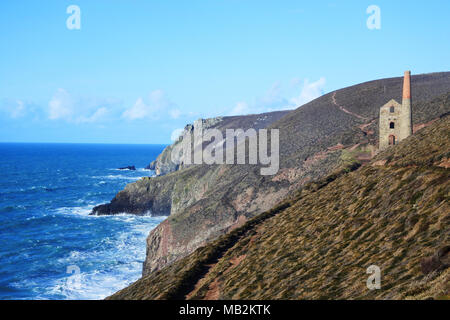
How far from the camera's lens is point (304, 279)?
16109mm

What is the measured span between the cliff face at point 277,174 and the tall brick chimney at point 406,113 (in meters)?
5.10

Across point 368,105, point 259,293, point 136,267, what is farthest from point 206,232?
point 368,105

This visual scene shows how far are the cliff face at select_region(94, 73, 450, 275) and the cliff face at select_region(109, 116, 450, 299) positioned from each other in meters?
12.6

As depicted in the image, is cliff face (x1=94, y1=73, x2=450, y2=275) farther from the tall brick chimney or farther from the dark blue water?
the tall brick chimney

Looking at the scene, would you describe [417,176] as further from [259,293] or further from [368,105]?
[368,105]

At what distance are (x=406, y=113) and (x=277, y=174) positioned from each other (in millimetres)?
19397

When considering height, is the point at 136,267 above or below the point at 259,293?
below

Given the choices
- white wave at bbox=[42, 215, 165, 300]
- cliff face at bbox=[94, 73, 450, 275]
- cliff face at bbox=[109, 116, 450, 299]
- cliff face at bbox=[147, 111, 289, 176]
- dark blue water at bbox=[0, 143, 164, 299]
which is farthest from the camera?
cliff face at bbox=[147, 111, 289, 176]

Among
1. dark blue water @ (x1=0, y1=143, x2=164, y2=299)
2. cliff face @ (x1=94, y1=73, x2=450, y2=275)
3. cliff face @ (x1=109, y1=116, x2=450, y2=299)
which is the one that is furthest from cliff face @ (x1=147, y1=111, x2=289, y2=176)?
cliff face @ (x1=109, y1=116, x2=450, y2=299)

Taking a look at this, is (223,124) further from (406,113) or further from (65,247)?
(406,113)

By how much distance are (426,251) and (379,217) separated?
612 centimetres

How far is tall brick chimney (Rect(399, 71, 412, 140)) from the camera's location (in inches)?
1410

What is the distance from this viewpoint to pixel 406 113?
3634 centimetres

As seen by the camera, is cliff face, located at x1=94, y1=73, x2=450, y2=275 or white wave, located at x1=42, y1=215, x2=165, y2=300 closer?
white wave, located at x1=42, y1=215, x2=165, y2=300
